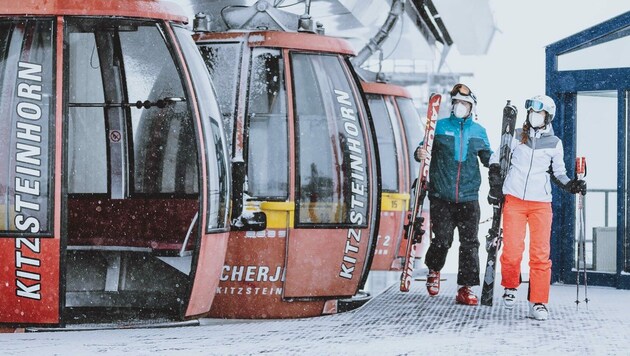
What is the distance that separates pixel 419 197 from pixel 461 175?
695 mm

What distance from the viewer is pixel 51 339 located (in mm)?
8047

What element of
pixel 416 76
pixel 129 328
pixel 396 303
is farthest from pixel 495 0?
pixel 129 328

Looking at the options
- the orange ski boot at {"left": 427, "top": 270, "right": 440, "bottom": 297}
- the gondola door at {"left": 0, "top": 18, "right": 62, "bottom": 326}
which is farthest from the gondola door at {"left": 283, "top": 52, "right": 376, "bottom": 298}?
the gondola door at {"left": 0, "top": 18, "right": 62, "bottom": 326}

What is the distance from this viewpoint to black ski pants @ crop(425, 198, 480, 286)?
1123 centimetres

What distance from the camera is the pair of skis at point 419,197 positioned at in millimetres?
11539

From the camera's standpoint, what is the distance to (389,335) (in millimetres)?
8547

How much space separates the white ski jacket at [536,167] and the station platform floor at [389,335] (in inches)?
35.5

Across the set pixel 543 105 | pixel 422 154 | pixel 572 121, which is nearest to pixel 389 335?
pixel 543 105

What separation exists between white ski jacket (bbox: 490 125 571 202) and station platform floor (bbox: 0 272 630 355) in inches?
35.5

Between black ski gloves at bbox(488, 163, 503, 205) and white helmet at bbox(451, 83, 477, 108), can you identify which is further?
white helmet at bbox(451, 83, 477, 108)

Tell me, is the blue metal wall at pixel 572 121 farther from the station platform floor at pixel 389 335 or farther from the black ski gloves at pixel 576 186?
the black ski gloves at pixel 576 186

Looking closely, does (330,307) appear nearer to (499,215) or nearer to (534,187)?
(499,215)

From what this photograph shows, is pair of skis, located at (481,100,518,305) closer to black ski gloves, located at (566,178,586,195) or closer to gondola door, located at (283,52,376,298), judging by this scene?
black ski gloves, located at (566,178,586,195)

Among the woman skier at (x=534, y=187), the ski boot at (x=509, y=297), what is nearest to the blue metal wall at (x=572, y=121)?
the ski boot at (x=509, y=297)
